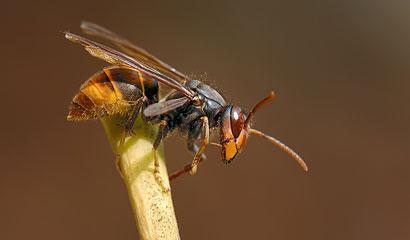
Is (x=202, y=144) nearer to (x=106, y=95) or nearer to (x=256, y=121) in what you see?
(x=106, y=95)

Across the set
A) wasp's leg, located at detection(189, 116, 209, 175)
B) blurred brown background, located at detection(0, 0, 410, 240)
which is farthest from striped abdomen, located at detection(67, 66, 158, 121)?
blurred brown background, located at detection(0, 0, 410, 240)

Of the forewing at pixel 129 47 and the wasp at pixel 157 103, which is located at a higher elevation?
the forewing at pixel 129 47

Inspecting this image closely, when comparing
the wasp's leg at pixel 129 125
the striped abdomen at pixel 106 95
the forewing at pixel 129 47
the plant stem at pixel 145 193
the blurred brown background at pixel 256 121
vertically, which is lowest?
the plant stem at pixel 145 193

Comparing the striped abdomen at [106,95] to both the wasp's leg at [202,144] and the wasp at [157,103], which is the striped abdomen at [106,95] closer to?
the wasp at [157,103]

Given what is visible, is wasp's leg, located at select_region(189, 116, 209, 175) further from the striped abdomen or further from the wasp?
the striped abdomen

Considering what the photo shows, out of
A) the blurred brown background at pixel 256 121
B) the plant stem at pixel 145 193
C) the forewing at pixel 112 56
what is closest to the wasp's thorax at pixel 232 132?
the forewing at pixel 112 56

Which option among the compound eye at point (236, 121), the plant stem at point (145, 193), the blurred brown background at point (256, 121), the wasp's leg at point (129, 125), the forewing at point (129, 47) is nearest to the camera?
the plant stem at point (145, 193)

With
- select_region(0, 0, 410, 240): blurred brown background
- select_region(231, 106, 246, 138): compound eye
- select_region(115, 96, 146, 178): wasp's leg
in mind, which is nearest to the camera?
select_region(115, 96, 146, 178): wasp's leg
